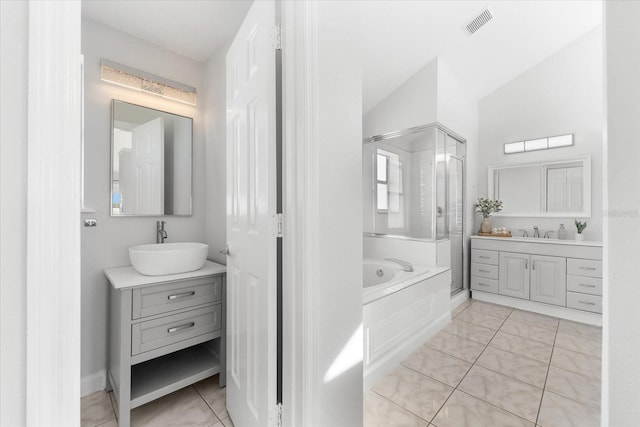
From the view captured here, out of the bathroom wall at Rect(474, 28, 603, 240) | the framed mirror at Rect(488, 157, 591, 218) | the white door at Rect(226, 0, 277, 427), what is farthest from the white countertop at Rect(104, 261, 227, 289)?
the framed mirror at Rect(488, 157, 591, 218)

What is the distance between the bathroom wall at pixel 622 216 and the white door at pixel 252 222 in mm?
956

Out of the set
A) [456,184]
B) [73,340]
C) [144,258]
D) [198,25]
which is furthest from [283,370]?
[456,184]

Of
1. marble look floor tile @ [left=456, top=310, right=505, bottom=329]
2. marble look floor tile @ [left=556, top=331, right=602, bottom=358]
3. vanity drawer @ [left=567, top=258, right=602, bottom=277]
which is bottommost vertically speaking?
marble look floor tile @ [left=556, top=331, right=602, bottom=358]

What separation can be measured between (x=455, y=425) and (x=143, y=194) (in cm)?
249

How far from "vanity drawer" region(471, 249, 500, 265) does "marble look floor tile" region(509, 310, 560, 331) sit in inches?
24.9

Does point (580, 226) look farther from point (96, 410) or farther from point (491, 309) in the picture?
point (96, 410)

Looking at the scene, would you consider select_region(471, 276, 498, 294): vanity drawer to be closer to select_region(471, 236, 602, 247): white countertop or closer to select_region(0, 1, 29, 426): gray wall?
select_region(471, 236, 602, 247): white countertop

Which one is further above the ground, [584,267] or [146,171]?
[146,171]

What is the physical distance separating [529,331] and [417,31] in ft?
10.3

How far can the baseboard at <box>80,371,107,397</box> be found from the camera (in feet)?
5.61

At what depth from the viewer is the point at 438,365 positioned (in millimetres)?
2092

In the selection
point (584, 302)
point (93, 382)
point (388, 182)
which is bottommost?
point (93, 382)

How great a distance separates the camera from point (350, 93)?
3.92 ft

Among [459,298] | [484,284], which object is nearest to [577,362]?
[459,298]
